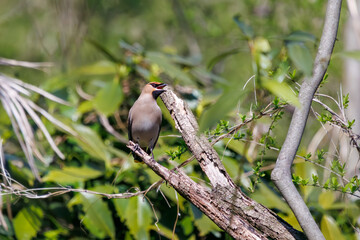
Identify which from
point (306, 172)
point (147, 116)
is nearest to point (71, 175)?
point (147, 116)

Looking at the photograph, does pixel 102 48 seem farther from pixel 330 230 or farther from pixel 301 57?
pixel 301 57

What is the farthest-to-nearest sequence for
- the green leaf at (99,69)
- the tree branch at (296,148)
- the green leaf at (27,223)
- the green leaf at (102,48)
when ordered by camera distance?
the green leaf at (99,69) → the green leaf at (102,48) → the green leaf at (27,223) → the tree branch at (296,148)

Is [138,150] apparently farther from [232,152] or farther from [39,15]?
[39,15]

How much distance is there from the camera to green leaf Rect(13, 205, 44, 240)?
12.7 ft

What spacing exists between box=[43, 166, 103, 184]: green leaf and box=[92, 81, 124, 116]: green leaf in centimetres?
46

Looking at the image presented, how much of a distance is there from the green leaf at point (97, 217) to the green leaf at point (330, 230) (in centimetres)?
141

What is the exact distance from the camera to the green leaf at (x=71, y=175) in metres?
3.78

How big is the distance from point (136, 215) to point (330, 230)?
1275 mm

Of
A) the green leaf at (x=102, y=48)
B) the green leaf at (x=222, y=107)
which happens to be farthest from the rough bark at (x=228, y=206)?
the green leaf at (x=102, y=48)

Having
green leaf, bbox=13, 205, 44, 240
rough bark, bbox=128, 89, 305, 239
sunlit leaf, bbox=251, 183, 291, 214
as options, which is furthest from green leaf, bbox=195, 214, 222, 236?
green leaf, bbox=13, 205, 44, 240

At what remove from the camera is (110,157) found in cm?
396

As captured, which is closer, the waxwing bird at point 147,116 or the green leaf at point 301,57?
the green leaf at point 301,57

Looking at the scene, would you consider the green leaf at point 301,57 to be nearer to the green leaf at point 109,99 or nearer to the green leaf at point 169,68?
the green leaf at point 169,68

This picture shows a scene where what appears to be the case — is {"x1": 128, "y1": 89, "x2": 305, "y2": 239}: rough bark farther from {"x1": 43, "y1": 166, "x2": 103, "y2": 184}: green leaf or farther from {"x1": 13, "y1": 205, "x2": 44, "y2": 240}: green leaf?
{"x1": 13, "y1": 205, "x2": 44, "y2": 240}: green leaf
